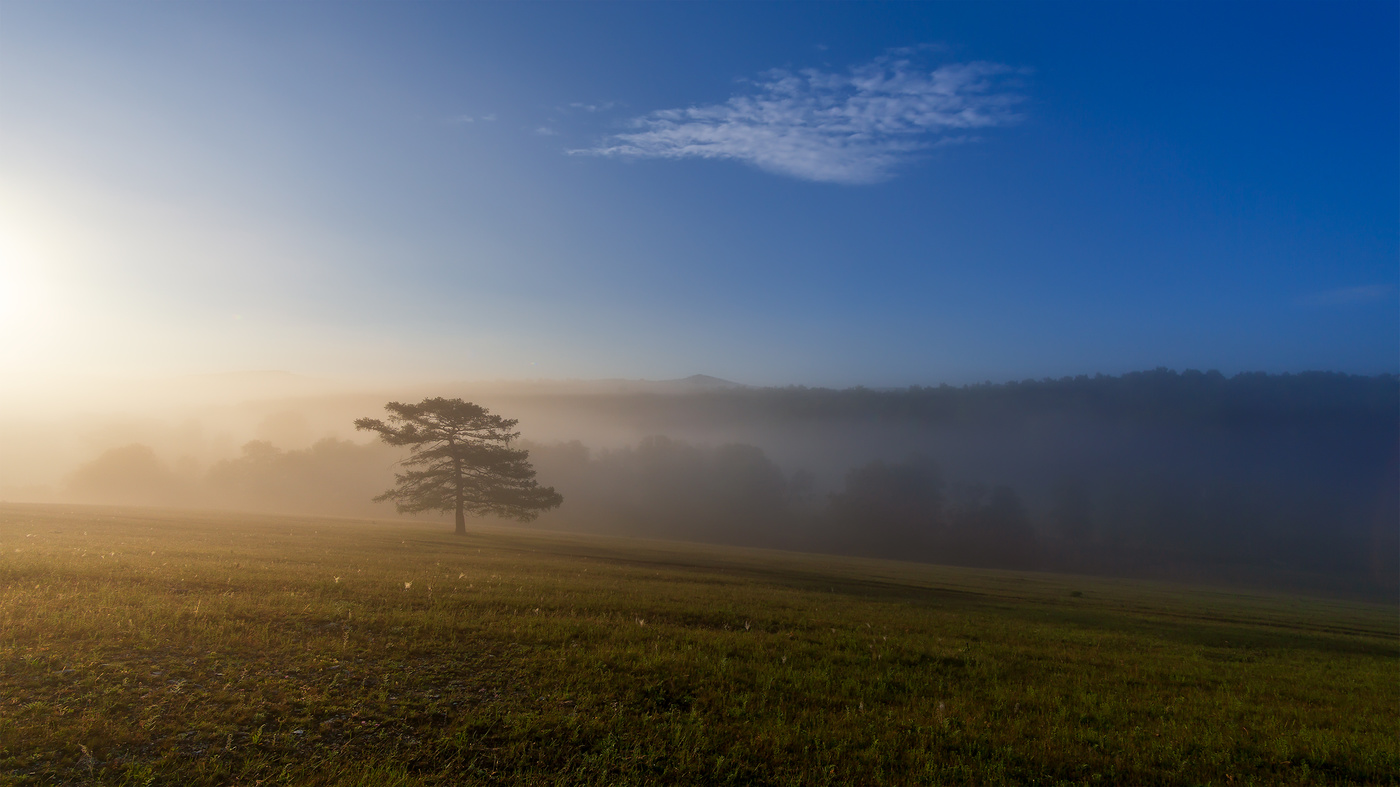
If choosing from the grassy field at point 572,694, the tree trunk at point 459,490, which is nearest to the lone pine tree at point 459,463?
the tree trunk at point 459,490

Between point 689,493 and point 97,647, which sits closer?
point 97,647

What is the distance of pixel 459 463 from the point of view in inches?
2357

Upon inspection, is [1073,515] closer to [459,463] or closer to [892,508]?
[892,508]

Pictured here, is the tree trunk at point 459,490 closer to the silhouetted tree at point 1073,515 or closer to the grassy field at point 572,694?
the grassy field at point 572,694

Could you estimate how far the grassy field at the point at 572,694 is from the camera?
761 centimetres

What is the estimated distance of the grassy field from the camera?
7.61m

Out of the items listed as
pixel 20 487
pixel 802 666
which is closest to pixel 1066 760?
pixel 802 666

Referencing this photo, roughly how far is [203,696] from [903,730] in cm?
979

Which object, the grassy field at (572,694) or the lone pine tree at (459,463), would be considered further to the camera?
the lone pine tree at (459,463)

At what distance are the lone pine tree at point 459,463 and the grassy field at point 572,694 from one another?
39577 mm

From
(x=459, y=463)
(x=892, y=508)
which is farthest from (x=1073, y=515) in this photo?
(x=459, y=463)

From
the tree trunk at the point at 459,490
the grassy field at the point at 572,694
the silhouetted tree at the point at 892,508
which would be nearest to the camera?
the grassy field at the point at 572,694

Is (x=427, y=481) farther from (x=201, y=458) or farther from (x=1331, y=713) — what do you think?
(x=201, y=458)

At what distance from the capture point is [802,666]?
42.1ft
